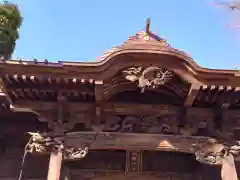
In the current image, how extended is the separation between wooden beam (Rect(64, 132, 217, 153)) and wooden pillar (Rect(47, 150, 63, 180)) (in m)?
0.30

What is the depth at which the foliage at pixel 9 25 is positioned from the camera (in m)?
11.1

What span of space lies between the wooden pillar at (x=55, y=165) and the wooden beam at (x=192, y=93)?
8.59 ft

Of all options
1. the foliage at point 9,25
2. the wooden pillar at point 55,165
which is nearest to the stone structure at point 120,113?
the wooden pillar at point 55,165

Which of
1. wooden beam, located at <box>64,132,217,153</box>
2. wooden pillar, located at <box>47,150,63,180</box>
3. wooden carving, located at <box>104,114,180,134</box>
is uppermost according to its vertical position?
wooden carving, located at <box>104,114,180,134</box>

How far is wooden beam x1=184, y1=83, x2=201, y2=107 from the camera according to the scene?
660 centimetres

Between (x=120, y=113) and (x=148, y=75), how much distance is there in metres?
1.04

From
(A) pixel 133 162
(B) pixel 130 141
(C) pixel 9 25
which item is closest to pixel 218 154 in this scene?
(B) pixel 130 141

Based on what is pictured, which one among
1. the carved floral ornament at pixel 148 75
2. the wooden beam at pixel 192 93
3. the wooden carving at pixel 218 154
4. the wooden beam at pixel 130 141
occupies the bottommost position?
the wooden carving at pixel 218 154

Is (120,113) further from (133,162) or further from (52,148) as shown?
(52,148)

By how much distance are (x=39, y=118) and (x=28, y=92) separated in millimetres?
574

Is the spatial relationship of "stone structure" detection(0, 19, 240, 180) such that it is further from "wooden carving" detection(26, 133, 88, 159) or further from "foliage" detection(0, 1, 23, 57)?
"foliage" detection(0, 1, 23, 57)

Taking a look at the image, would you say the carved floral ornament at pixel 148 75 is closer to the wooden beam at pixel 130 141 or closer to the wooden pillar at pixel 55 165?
the wooden beam at pixel 130 141

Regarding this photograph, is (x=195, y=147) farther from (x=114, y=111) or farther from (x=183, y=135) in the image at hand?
(x=114, y=111)

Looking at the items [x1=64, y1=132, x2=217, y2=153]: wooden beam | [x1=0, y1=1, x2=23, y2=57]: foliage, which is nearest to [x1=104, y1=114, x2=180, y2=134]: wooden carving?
[x1=64, y1=132, x2=217, y2=153]: wooden beam
